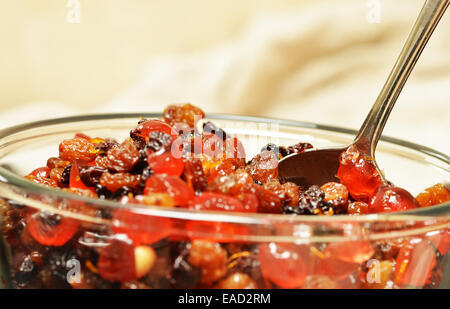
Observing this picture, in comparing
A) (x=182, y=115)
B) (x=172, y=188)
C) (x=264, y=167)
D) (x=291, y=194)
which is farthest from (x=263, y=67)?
(x=172, y=188)

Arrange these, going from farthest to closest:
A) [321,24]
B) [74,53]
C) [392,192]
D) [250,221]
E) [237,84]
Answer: [74,53]
[237,84]
[321,24]
[392,192]
[250,221]

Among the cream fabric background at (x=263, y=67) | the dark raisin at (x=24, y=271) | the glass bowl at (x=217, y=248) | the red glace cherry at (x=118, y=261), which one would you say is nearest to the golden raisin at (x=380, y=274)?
the glass bowl at (x=217, y=248)

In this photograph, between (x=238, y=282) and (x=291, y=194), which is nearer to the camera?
(x=238, y=282)

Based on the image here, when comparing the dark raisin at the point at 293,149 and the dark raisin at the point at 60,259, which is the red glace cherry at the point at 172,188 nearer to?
the dark raisin at the point at 60,259

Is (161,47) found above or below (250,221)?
above

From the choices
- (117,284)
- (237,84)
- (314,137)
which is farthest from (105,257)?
(237,84)

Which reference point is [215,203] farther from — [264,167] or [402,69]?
[402,69]

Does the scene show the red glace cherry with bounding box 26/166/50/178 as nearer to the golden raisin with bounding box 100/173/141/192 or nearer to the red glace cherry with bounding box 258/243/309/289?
the golden raisin with bounding box 100/173/141/192

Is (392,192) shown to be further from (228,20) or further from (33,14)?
(33,14)
